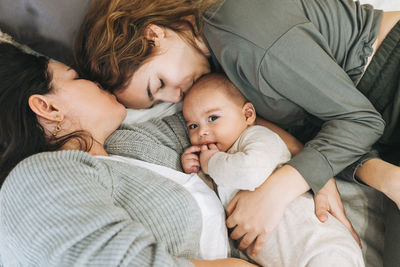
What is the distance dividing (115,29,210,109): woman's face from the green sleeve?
0.28 m

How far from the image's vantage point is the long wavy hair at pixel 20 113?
35.3 inches

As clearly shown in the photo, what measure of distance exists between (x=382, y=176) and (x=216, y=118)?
554mm

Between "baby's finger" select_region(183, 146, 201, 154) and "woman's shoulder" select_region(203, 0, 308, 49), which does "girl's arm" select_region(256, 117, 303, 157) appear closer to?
"baby's finger" select_region(183, 146, 201, 154)

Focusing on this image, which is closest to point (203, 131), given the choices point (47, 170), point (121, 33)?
point (121, 33)

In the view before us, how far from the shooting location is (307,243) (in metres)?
0.90

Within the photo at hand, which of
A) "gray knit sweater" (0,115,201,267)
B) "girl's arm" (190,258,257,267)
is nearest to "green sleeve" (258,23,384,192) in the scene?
"girl's arm" (190,258,257,267)

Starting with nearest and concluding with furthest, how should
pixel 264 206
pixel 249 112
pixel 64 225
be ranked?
1. pixel 64 225
2. pixel 264 206
3. pixel 249 112

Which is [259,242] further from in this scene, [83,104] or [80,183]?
[83,104]

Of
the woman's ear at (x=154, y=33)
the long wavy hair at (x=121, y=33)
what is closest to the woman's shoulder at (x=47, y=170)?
the long wavy hair at (x=121, y=33)

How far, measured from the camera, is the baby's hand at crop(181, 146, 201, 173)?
112 cm

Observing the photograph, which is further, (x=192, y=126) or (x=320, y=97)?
(x=192, y=126)

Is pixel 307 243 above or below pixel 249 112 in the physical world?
below

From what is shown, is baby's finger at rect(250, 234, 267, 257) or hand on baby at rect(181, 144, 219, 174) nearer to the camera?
baby's finger at rect(250, 234, 267, 257)

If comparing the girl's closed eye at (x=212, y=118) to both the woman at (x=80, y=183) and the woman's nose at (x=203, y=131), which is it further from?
the woman at (x=80, y=183)
